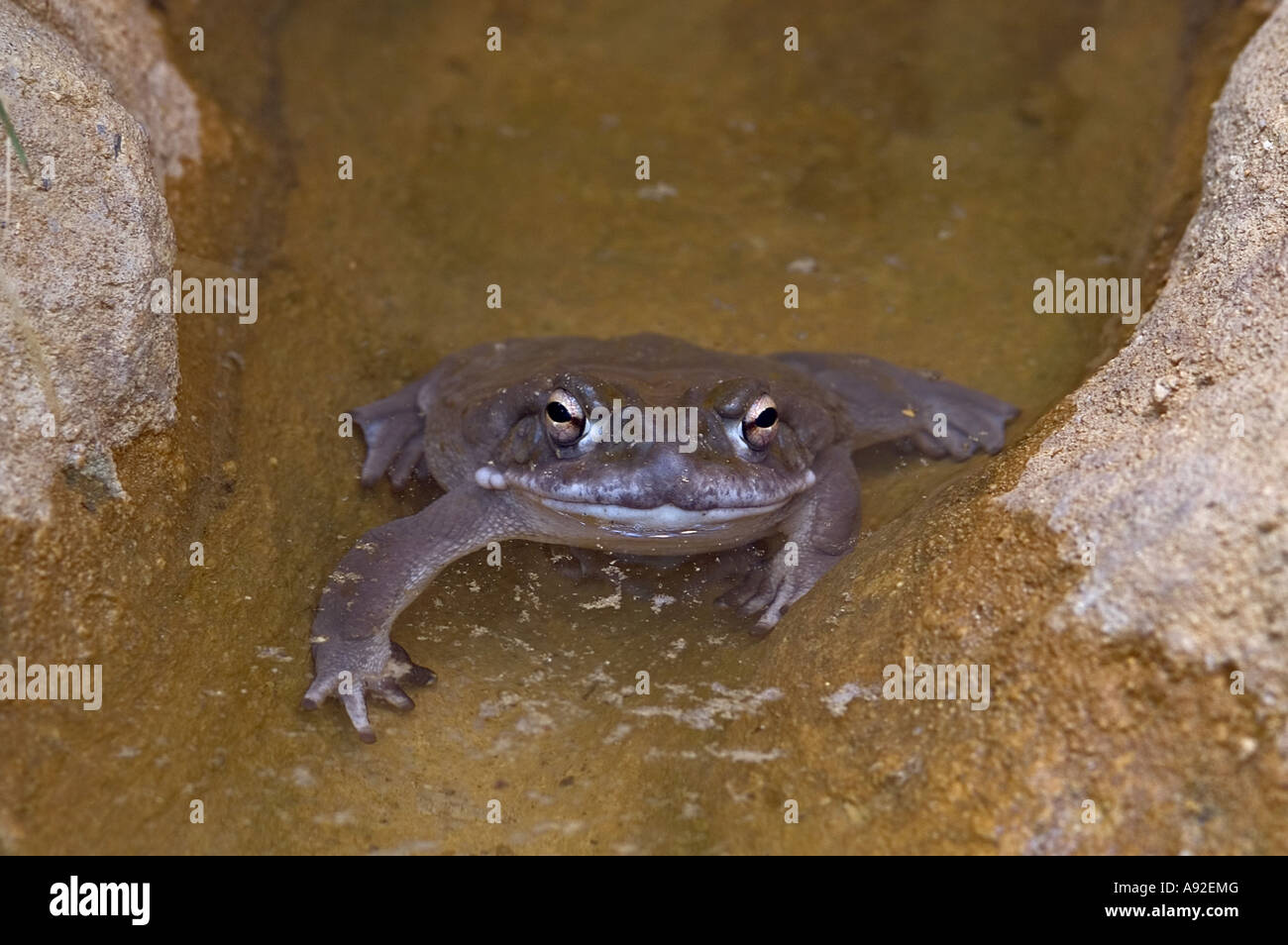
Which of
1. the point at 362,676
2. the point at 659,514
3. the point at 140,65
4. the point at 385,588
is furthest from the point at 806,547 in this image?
the point at 140,65

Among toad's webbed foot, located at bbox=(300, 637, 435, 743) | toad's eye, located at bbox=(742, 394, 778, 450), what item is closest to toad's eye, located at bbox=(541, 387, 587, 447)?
toad's eye, located at bbox=(742, 394, 778, 450)

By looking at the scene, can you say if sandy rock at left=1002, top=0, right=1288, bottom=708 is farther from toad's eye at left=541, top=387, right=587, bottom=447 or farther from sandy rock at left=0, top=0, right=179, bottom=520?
sandy rock at left=0, top=0, right=179, bottom=520

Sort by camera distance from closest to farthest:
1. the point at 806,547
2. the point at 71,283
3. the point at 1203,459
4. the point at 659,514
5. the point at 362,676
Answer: the point at 1203,459 → the point at 71,283 → the point at 362,676 → the point at 659,514 → the point at 806,547

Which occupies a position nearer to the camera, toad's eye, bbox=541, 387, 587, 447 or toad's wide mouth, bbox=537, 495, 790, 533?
toad's wide mouth, bbox=537, 495, 790, 533

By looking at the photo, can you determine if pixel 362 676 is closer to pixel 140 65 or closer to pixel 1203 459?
pixel 1203 459

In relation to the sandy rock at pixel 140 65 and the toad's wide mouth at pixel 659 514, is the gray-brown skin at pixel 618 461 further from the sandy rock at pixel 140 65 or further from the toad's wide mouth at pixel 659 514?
the sandy rock at pixel 140 65

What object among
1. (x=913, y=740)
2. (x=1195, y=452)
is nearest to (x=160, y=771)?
(x=913, y=740)

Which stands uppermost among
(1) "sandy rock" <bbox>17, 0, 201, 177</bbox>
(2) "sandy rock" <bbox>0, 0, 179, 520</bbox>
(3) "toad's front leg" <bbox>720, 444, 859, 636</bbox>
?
(1) "sandy rock" <bbox>17, 0, 201, 177</bbox>
